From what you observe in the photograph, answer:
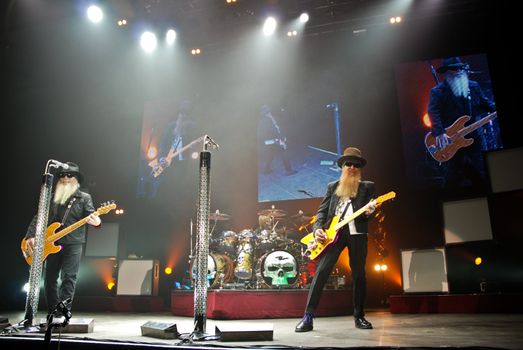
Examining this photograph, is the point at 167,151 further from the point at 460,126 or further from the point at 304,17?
the point at 460,126

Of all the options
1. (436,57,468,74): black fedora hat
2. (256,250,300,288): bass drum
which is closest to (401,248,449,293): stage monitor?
(256,250,300,288): bass drum

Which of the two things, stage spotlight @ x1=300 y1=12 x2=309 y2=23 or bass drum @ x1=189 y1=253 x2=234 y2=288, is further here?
stage spotlight @ x1=300 y1=12 x2=309 y2=23

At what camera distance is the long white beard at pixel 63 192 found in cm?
500

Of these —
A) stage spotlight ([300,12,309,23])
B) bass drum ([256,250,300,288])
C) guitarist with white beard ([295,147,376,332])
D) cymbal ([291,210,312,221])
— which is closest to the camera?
guitarist with white beard ([295,147,376,332])

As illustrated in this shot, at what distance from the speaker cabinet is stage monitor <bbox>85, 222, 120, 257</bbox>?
53 cm

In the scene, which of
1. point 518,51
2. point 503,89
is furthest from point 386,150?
point 518,51

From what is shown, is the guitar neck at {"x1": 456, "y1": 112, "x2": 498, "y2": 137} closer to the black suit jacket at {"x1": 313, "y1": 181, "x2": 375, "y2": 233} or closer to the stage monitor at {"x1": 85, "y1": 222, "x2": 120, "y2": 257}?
the black suit jacket at {"x1": 313, "y1": 181, "x2": 375, "y2": 233}

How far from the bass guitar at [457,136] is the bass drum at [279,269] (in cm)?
329

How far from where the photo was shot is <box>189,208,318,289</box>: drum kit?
671 cm

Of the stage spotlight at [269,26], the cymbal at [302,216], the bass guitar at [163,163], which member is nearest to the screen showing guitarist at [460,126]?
the cymbal at [302,216]

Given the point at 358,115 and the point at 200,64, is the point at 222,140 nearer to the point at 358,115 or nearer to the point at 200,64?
the point at 200,64

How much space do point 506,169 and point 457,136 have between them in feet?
6.54

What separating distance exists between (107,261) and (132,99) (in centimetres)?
388

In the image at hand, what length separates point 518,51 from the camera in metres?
7.43
